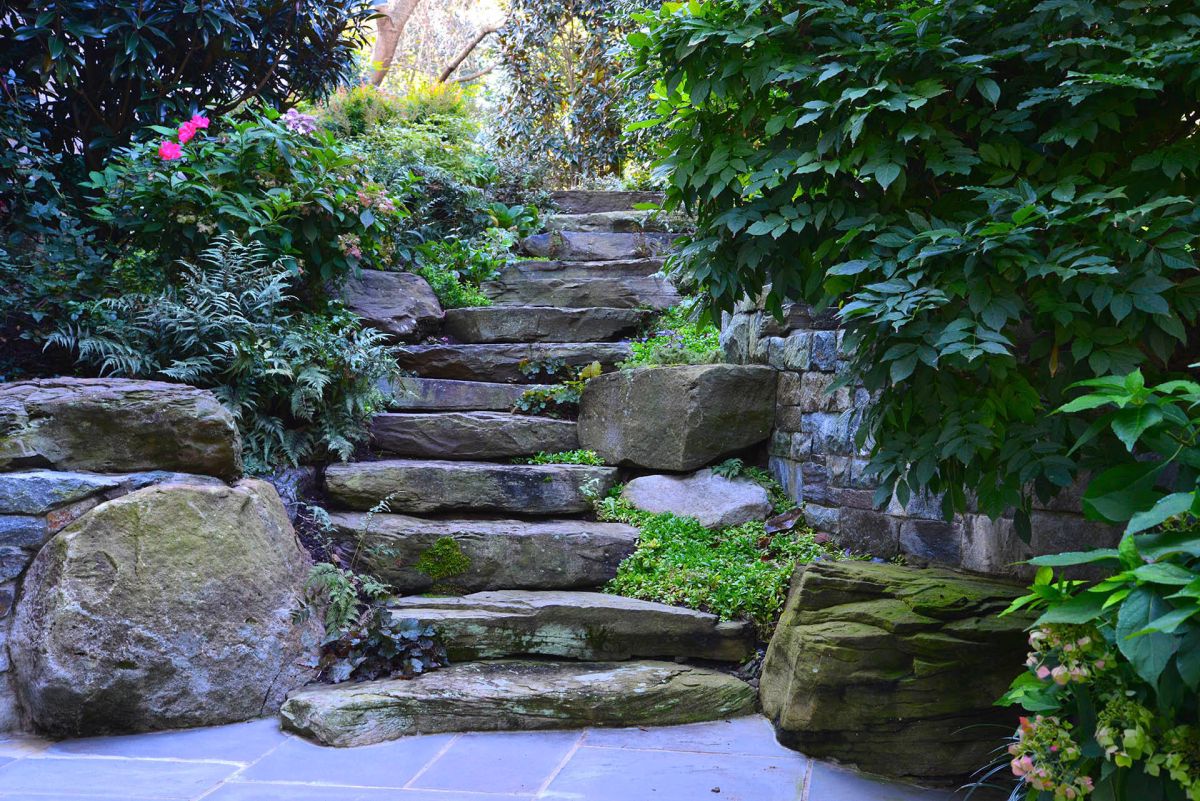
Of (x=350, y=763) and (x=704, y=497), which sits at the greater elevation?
(x=704, y=497)

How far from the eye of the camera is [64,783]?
2.45 m

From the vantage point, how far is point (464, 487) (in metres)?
4.09

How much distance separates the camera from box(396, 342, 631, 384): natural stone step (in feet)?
16.8

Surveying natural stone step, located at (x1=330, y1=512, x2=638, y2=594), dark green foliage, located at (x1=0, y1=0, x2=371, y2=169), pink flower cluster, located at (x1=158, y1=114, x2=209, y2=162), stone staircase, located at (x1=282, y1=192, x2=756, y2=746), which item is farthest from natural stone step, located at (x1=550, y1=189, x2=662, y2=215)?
natural stone step, located at (x1=330, y1=512, x2=638, y2=594)

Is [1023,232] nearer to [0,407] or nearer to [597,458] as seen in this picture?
[597,458]

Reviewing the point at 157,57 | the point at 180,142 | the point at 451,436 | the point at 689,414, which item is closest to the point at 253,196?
the point at 180,142

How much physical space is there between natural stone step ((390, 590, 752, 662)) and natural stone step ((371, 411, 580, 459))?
1314mm

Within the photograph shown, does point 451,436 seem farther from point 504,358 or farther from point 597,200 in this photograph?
point 597,200

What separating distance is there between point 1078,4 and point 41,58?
4.93 m

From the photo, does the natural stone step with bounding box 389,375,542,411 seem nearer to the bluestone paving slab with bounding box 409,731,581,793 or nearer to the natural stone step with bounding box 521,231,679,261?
the natural stone step with bounding box 521,231,679,261

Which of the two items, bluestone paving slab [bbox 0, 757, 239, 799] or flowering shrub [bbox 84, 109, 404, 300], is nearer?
bluestone paving slab [bbox 0, 757, 239, 799]

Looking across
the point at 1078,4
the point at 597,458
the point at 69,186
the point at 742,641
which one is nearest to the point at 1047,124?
the point at 1078,4

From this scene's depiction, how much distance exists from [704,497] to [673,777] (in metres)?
1.74

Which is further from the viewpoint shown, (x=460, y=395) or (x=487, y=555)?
(x=460, y=395)
